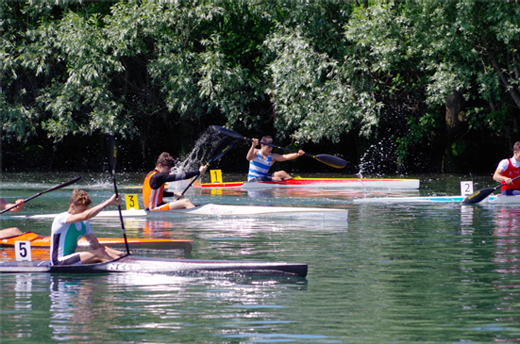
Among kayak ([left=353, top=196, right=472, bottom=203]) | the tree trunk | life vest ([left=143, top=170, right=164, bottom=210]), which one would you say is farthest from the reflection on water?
the tree trunk

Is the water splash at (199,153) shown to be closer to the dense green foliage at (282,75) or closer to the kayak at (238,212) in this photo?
the dense green foliage at (282,75)

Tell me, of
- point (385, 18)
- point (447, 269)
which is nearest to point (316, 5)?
point (385, 18)

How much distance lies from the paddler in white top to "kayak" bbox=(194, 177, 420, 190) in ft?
37.8

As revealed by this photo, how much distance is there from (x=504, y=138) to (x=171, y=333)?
2419 cm

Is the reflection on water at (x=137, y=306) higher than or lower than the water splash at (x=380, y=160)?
lower

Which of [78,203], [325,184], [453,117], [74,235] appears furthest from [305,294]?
[453,117]

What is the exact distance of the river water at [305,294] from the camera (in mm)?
5641

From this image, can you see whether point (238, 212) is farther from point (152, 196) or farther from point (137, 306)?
point (137, 306)

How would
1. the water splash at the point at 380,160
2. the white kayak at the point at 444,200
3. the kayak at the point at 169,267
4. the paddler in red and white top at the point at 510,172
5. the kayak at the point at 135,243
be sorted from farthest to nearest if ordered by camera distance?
the water splash at the point at 380,160, the white kayak at the point at 444,200, the paddler in red and white top at the point at 510,172, the kayak at the point at 135,243, the kayak at the point at 169,267

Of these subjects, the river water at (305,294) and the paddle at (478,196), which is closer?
the river water at (305,294)

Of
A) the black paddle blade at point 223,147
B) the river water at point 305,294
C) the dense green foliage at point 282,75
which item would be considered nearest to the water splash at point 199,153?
the dense green foliage at point 282,75

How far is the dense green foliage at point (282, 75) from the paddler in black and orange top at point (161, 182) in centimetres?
1209

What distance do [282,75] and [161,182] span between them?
517 inches

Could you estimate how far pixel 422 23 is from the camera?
918 inches
